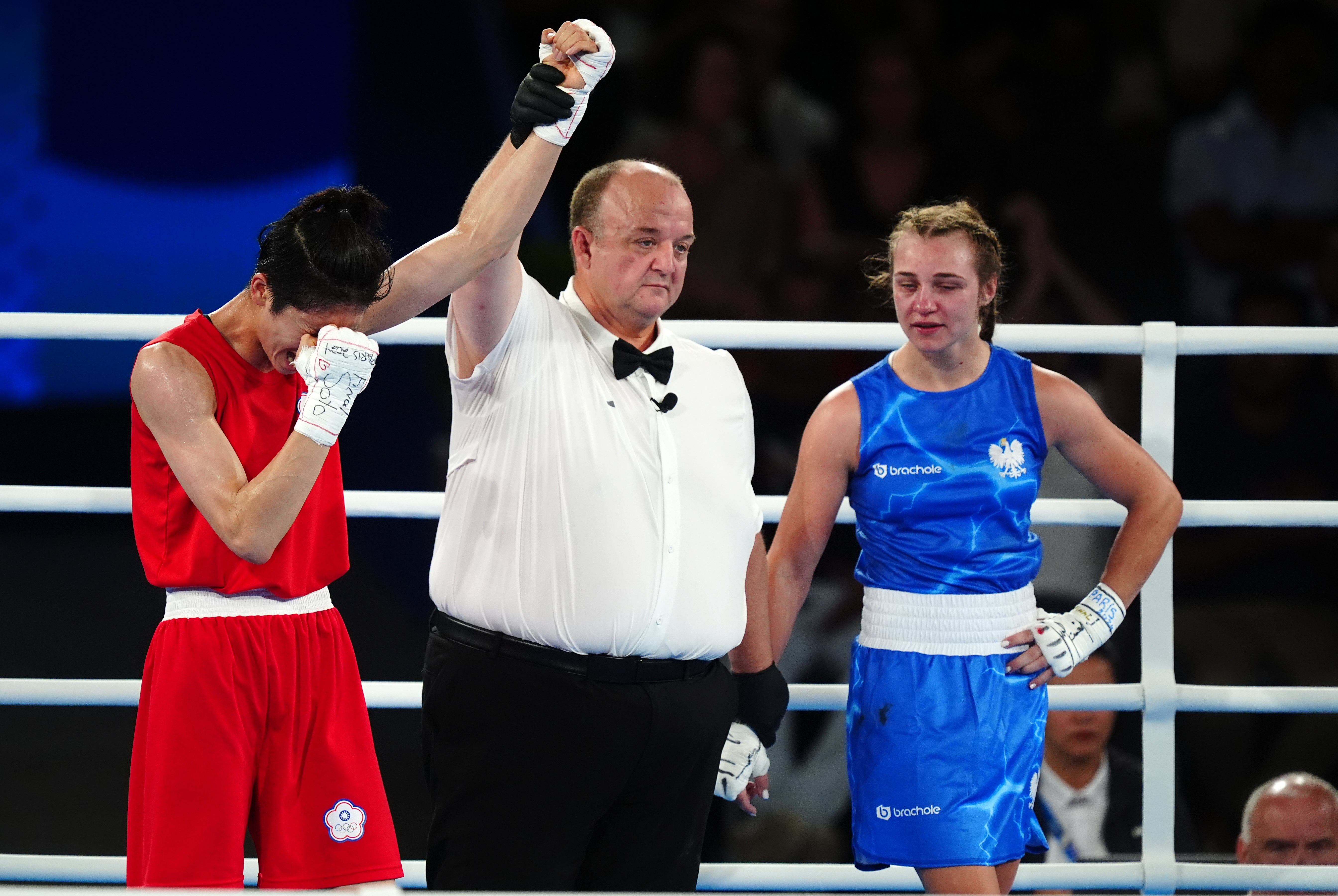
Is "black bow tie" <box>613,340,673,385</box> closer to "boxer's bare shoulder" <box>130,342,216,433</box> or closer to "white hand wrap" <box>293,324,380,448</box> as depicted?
"white hand wrap" <box>293,324,380,448</box>

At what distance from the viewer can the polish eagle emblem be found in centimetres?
180

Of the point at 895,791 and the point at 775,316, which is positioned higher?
the point at 775,316

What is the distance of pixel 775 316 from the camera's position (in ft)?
13.2

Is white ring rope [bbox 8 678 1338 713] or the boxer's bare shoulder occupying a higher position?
the boxer's bare shoulder

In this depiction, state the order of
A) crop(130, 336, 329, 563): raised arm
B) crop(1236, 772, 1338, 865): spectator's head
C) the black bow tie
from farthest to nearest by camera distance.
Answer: crop(1236, 772, 1338, 865): spectator's head, the black bow tie, crop(130, 336, 329, 563): raised arm

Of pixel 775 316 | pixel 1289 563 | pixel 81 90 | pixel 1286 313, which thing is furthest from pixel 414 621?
pixel 1286 313

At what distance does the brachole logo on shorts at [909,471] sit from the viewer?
179 centimetres

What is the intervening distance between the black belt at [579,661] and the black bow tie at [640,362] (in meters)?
0.38

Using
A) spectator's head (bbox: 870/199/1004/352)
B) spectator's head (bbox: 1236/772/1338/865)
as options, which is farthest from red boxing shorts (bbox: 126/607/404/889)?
spectator's head (bbox: 1236/772/1338/865)

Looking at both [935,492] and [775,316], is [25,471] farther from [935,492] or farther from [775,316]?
[935,492]

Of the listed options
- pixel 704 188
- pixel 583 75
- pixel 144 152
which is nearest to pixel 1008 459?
pixel 583 75

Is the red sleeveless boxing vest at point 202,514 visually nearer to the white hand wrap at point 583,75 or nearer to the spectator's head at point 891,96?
the white hand wrap at point 583,75

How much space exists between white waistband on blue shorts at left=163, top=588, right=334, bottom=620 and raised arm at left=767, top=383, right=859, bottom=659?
29.1 inches

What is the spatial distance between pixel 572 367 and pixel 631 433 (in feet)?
0.40
